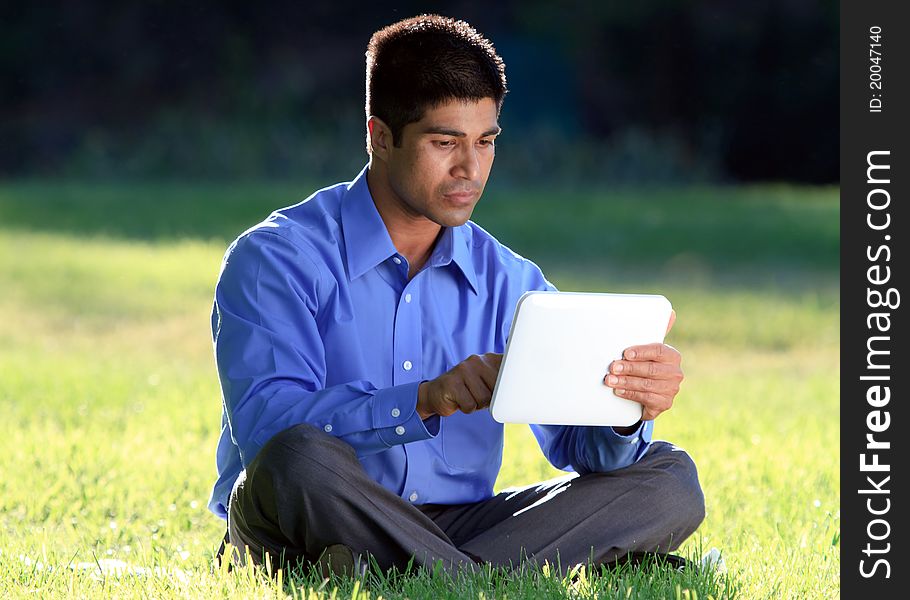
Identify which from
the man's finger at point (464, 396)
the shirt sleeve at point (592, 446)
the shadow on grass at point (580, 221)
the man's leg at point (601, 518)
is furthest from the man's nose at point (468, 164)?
the shadow on grass at point (580, 221)

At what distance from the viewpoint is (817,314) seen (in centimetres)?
1148

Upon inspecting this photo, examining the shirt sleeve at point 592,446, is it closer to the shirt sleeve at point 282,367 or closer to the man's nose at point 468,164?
the man's nose at point 468,164

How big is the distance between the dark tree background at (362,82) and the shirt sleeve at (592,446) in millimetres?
17429

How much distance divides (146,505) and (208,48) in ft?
64.7

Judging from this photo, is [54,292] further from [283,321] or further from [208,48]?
[208,48]

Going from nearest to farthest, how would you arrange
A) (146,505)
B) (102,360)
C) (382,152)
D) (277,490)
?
(277,490) → (382,152) → (146,505) → (102,360)

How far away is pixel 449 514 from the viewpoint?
405cm

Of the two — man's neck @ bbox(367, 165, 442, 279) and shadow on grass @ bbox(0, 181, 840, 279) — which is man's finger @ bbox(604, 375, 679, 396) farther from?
shadow on grass @ bbox(0, 181, 840, 279)

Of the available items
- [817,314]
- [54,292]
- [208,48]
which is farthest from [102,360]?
[208,48]

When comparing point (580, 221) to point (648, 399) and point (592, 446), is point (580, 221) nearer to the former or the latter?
point (592, 446)

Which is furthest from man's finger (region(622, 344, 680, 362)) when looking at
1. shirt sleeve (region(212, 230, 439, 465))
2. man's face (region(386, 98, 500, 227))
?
man's face (region(386, 98, 500, 227))

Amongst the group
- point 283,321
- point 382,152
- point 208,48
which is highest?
point 208,48

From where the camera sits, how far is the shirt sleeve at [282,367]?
353 cm

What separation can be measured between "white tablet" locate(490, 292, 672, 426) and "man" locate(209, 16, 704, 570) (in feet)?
0.16
